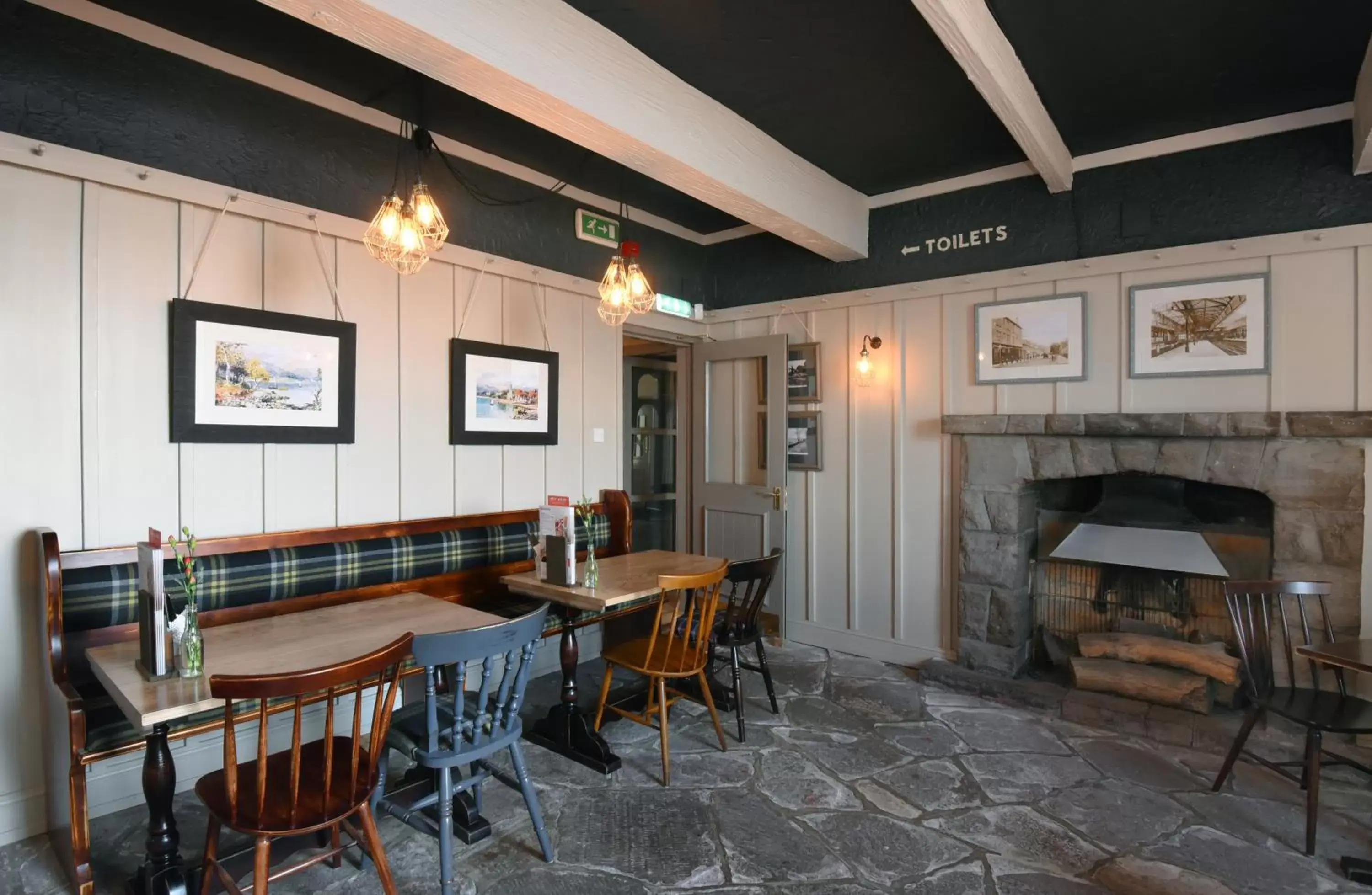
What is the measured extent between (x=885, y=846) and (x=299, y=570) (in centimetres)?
252

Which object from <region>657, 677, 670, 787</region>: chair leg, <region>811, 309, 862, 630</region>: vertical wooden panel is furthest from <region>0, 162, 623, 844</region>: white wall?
<region>811, 309, 862, 630</region>: vertical wooden panel

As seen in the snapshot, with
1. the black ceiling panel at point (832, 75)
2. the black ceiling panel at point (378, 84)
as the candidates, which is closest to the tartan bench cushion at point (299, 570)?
the black ceiling panel at point (378, 84)

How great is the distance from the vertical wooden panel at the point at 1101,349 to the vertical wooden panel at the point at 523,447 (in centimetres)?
292

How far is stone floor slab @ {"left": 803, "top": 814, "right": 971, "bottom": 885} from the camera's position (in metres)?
2.22

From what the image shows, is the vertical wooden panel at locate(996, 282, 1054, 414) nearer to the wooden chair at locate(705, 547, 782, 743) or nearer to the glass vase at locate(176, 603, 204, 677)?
the wooden chair at locate(705, 547, 782, 743)

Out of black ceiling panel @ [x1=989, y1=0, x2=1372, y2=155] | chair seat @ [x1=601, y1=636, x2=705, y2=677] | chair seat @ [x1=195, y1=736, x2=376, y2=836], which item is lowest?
chair seat @ [x1=195, y1=736, x2=376, y2=836]

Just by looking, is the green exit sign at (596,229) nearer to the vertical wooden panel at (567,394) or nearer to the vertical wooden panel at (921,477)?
the vertical wooden panel at (567,394)

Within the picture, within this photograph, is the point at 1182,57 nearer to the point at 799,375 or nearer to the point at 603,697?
the point at 799,375

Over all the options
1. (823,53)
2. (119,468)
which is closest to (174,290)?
(119,468)

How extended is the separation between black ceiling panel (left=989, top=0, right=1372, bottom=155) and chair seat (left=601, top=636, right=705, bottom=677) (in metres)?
2.74

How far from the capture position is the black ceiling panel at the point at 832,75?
2461mm

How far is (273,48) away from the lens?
268 cm

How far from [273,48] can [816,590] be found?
4059 mm

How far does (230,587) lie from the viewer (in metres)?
2.68
